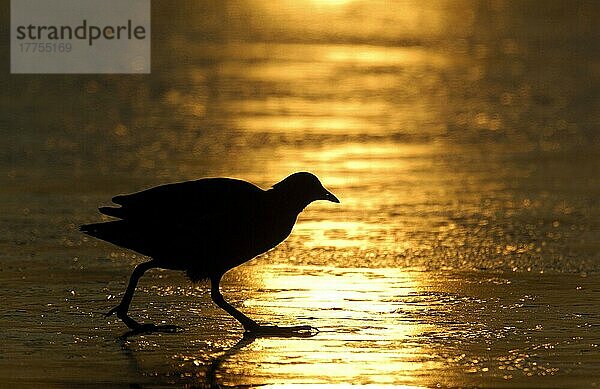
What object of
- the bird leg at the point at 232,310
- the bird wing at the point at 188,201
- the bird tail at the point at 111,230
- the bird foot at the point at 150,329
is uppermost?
the bird wing at the point at 188,201

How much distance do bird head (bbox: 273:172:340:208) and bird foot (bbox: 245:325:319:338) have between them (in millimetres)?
775

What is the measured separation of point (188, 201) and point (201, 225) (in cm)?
17

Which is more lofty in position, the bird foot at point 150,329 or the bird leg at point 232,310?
the bird leg at point 232,310

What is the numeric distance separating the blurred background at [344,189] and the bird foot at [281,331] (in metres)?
0.13

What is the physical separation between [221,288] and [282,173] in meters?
4.67

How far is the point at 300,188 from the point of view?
9.42 metres

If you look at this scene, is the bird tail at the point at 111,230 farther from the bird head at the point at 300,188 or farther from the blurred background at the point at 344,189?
the bird head at the point at 300,188

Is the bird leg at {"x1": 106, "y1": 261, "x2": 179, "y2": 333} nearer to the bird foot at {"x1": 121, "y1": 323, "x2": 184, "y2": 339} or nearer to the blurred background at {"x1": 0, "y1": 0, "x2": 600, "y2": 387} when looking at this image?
the bird foot at {"x1": 121, "y1": 323, "x2": 184, "y2": 339}

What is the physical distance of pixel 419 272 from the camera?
11039mm

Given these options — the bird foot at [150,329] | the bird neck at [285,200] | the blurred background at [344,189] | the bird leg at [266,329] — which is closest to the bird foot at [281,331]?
the bird leg at [266,329]

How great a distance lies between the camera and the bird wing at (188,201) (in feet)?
30.4

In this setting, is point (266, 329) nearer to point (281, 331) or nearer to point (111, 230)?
point (281, 331)

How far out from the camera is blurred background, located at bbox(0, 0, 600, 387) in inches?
336

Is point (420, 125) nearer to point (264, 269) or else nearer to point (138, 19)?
point (264, 269)
